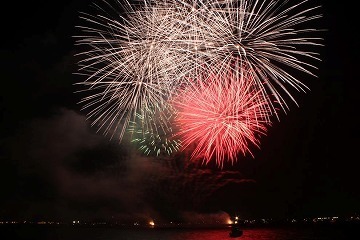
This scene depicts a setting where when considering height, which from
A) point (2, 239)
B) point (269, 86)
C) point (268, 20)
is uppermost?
point (268, 20)

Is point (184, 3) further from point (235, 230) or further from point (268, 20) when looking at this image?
point (235, 230)

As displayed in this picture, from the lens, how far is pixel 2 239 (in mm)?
92500

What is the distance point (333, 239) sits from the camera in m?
82.9

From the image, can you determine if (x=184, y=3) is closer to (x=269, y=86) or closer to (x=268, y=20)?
(x=268, y=20)

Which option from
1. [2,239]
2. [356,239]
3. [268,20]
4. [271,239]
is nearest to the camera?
[268,20]

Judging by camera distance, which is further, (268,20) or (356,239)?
(356,239)

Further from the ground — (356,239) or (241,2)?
(241,2)

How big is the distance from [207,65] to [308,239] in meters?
77.8

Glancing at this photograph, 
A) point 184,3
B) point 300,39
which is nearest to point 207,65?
point 184,3

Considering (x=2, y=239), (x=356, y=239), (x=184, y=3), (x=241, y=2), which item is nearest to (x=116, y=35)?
(x=184, y=3)

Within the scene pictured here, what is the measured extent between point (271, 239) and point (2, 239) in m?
58.6

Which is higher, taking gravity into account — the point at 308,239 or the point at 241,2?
the point at 241,2

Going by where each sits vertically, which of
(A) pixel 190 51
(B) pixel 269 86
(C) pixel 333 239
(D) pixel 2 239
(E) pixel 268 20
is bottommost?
(D) pixel 2 239

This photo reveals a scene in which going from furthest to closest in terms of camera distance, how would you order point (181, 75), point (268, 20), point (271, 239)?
1. point (271, 239)
2. point (181, 75)
3. point (268, 20)
